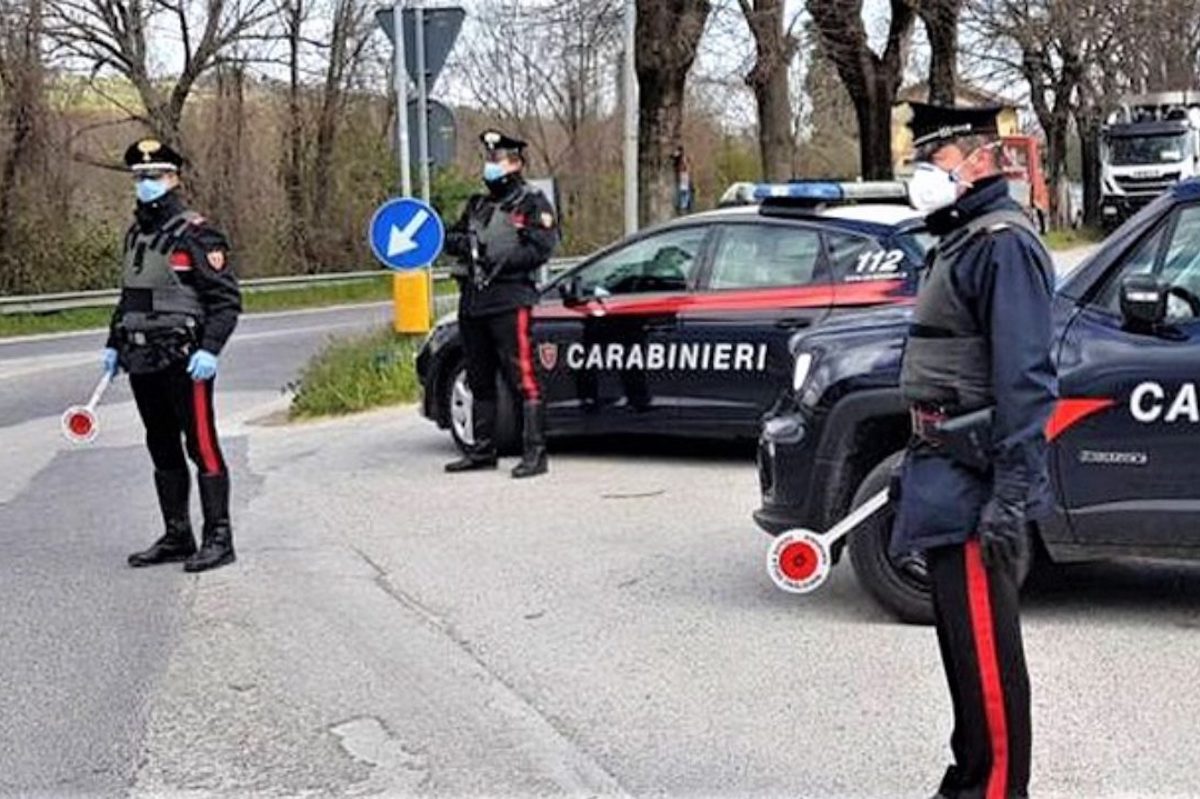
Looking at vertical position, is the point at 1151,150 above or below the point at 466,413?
above

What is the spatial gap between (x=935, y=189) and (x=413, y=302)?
39.0 ft

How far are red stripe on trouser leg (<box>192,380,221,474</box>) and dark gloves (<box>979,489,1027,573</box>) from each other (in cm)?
462

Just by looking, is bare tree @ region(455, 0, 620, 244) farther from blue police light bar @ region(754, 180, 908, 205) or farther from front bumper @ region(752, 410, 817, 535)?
front bumper @ region(752, 410, 817, 535)

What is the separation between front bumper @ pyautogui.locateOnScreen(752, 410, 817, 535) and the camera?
710 cm

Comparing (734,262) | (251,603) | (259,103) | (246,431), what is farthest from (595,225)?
(251,603)

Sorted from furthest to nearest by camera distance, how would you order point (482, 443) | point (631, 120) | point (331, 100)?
point (331, 100) → point (631, 120) → point (482, 443)

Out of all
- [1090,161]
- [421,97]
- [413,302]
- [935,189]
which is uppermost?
[1090,161]

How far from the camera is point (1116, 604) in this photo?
7137 mm

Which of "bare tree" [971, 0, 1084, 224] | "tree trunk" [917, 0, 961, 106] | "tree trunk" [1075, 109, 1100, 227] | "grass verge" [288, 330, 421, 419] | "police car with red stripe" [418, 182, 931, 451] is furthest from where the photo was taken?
"tree trunk" [1075, 109, 1100, 227]

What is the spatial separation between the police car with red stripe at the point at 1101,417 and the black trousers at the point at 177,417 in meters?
2.81

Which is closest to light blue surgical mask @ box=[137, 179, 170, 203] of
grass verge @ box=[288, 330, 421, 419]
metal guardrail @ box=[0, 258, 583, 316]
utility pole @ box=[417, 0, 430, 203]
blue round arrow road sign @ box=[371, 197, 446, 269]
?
blue round arrow road sign @ box=[371, 197, 446, 269]

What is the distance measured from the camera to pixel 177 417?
822 cm

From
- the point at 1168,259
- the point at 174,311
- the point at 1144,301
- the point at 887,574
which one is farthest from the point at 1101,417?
the point at 174,311

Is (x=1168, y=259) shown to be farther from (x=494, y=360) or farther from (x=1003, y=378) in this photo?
(x=494, y=360)
